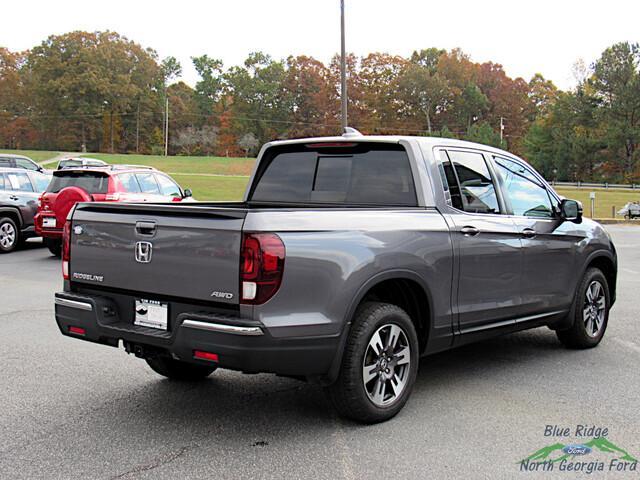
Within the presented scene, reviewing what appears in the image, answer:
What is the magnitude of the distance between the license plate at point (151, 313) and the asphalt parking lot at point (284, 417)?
68cm

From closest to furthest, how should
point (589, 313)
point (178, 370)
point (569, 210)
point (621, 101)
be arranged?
point (178, 370)
point (569, 210)
point (589, 313)
point (621, 101)

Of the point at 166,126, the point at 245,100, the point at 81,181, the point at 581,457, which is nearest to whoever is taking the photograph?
the point at 581,457

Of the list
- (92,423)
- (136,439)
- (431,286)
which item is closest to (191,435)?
(136,439)

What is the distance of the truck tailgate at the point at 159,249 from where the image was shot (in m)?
3.98

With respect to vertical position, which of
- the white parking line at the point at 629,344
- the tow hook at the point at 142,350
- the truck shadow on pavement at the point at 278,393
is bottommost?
the truck shadow on pavement at the point at 278,393

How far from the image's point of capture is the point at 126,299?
449cm

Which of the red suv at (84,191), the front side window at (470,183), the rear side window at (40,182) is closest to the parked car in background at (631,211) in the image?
the red suv at (84,191)

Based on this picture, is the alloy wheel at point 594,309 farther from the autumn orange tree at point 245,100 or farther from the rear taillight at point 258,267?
the autumn orange tree at point 245,100

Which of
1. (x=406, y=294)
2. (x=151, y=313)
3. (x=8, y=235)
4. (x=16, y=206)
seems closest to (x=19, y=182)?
(x=16, y=206)

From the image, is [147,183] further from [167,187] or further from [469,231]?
[469,231]

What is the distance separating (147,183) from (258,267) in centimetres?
1136

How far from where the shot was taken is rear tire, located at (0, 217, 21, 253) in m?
15.0

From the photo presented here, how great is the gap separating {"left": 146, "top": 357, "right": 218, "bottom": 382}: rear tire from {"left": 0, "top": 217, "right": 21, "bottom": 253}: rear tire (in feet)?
35.7

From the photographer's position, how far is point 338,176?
217 inches
